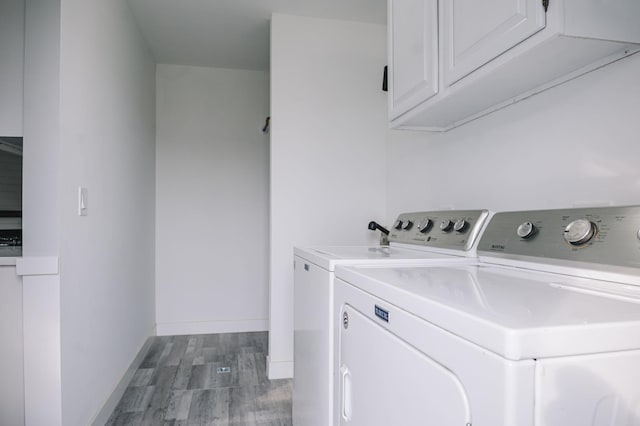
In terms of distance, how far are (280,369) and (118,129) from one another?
72.9 inches

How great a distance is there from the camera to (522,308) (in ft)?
2.01

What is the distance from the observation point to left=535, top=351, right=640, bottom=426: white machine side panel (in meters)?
0.49

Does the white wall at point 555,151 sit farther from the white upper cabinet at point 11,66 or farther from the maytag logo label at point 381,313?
the white upper cabinet at point 11,66

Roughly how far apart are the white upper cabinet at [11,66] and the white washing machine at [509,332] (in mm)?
1328

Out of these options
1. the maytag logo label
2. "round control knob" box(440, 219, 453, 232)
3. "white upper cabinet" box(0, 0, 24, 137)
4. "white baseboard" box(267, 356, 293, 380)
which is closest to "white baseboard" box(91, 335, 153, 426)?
"white baseboard" box(267, 356, 293, 380)

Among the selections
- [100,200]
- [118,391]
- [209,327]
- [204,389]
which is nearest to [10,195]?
[100,200]

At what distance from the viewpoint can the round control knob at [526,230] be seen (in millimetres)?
1115

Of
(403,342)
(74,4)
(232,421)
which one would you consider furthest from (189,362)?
(403,342)

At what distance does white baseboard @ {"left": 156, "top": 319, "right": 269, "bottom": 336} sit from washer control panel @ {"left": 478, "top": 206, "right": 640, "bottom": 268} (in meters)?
2.82

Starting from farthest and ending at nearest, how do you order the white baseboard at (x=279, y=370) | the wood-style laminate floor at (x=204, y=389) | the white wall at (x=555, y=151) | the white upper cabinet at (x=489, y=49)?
the white baseboard at (x=279, y=370) → the wood-style laminate floor at (x=204, y=389) → the white wall at (x=555, y=151) → the white upper cabinet at (x=489, y=49)

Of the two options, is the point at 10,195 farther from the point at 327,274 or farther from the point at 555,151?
the point at 555,151

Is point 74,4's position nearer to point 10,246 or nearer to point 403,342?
point 10,246

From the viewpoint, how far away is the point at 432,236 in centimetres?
162

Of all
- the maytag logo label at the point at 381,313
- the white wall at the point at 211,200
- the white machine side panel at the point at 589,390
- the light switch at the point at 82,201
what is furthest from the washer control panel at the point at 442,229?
the white wall at the point at 211,200
